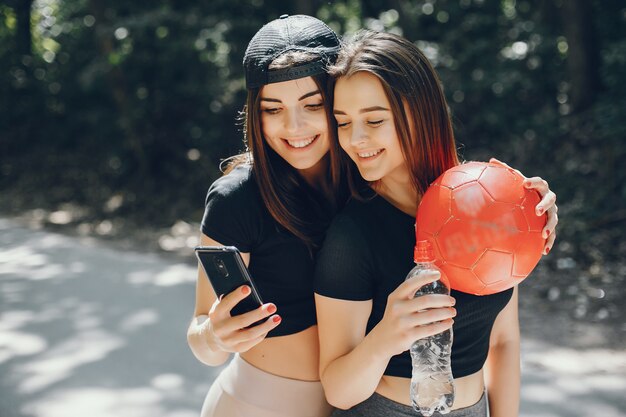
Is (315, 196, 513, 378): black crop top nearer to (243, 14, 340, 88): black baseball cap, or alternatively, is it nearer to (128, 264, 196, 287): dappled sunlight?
(243, 14, 340, 88): black baseball cap

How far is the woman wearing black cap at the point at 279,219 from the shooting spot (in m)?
2.06

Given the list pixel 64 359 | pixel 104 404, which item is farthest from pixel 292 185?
pixel 64 359

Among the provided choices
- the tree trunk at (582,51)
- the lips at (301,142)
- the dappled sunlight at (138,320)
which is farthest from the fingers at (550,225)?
the tree trunk at (582,51)

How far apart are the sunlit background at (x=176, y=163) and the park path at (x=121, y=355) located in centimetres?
2

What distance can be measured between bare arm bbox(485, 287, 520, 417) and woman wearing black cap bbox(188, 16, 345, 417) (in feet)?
1.80

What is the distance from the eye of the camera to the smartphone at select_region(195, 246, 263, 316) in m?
1.74

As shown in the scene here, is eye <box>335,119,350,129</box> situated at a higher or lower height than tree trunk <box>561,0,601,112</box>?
higher

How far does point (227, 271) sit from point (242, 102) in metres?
9.26

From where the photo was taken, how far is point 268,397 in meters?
2.13

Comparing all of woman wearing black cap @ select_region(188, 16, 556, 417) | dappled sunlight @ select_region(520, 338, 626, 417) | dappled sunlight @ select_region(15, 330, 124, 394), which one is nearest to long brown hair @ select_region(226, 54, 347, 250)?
woman wearing black cap @ select_region(188, 16, 556, 417)

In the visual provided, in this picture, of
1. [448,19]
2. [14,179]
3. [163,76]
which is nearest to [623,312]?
[448,19]

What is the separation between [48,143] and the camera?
15117 millimetres

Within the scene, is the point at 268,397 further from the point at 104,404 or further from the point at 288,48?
the point at 104,404

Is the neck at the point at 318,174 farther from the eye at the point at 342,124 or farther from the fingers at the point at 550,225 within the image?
the fingers at the point at 550,225
